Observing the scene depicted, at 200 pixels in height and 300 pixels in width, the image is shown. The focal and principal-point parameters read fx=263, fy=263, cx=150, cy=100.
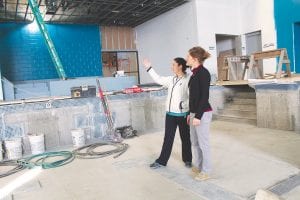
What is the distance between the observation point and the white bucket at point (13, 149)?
4250 millimetres

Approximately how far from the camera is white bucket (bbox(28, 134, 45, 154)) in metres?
4.43

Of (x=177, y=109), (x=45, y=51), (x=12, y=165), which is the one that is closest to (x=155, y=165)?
(x=177, y=109)

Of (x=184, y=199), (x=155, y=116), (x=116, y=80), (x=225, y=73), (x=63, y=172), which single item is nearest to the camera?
(x=184, y=199)

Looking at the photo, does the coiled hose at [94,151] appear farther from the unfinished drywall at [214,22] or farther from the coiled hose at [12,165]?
the unfinished drywall at [214,22]

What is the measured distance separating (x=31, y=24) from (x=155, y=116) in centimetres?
600

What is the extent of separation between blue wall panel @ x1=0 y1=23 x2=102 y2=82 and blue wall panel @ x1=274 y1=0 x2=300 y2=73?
6.15 metres

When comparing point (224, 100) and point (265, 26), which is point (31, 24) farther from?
point (265, 26)

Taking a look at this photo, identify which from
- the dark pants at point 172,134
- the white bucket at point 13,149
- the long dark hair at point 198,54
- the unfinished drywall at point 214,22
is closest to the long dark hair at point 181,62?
the long dark hair at point 198,54

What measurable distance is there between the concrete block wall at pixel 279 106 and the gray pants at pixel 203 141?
276 cm

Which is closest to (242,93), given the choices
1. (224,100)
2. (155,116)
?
(224,100)

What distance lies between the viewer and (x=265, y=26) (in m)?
7.93

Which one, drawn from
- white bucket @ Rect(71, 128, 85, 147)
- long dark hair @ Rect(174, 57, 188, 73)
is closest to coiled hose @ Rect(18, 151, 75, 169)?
white bucket @ Rect(71, 128, 85, 147)

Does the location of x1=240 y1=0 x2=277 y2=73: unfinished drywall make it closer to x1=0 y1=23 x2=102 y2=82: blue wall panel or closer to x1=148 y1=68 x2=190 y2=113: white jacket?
x1=0 y1=23 x2=102 y2=82: blue wall panel

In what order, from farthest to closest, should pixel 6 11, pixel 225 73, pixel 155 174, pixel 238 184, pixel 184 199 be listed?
pixel 6 11 → pixel 225 73 → pixel 155 174 → pixel 238 184 → pixel 184 199
